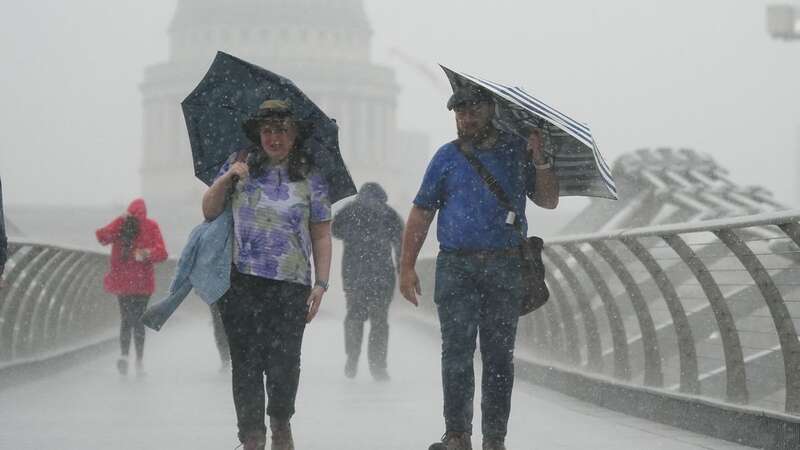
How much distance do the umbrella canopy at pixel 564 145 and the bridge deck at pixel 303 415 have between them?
146 centimetres

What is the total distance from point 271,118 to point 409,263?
35.3 inches

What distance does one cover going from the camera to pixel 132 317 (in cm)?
1465

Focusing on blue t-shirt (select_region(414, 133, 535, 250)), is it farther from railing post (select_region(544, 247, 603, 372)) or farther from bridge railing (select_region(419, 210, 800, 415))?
railing post (select_region(544, 247, 603, 372))

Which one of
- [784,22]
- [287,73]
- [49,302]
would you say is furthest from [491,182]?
[287,73]

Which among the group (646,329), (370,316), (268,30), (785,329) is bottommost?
(370,316)

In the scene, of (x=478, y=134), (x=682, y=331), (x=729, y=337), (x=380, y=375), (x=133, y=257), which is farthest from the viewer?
(x=133, y=257)

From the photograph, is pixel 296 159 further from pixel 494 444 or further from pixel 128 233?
pixel 128 233

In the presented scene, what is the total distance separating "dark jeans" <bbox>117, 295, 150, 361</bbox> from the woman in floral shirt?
23.5 feet

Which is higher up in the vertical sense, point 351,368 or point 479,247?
point 479,247

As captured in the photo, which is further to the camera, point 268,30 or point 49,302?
point 268,30

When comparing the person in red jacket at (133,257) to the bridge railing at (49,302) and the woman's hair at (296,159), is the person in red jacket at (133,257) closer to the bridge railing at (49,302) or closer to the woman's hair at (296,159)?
the bridge railing at (49,302)

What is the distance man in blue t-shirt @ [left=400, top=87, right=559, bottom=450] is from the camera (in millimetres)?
7418

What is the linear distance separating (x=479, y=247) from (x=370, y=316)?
23.8 ft

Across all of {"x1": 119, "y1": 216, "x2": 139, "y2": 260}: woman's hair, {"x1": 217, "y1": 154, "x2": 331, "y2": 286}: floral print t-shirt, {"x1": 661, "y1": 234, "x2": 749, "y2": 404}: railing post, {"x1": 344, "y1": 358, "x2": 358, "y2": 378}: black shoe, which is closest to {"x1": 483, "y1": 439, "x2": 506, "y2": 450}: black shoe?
{"x1": 217, "y1": 154, "x2": 331, "y2": 286}: floral print t-shirt
